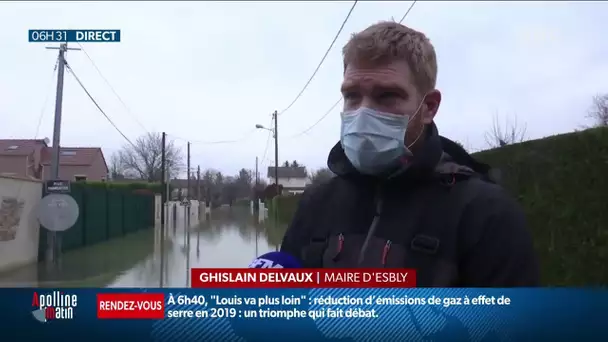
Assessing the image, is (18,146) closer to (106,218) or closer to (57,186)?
(57,186)

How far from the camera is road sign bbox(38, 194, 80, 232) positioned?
389cm

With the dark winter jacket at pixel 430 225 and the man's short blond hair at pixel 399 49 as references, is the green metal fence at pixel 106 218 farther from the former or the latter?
the man's short blond hair at pixel 399 49

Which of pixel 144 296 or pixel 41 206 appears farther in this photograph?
pixel 41 206

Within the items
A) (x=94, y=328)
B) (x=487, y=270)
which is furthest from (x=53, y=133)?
(x=487, y=270)

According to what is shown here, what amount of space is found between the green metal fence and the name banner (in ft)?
10.8

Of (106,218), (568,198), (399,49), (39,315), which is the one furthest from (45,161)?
(106,218)

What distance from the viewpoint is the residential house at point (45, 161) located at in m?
2.62

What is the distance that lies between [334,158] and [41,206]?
3758 millimetres

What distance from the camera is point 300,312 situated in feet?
5.30

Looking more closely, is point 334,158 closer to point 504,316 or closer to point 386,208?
point 386,208

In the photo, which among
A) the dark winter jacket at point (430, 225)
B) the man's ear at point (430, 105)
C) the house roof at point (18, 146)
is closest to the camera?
the dark winter jacket at point (430, 225)

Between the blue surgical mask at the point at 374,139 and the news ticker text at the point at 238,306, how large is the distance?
1.37 ft

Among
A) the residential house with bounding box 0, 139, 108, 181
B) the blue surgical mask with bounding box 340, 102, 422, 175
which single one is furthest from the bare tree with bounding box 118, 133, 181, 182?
the blue surgical mask with bounding box 340, 102, 422, 175
